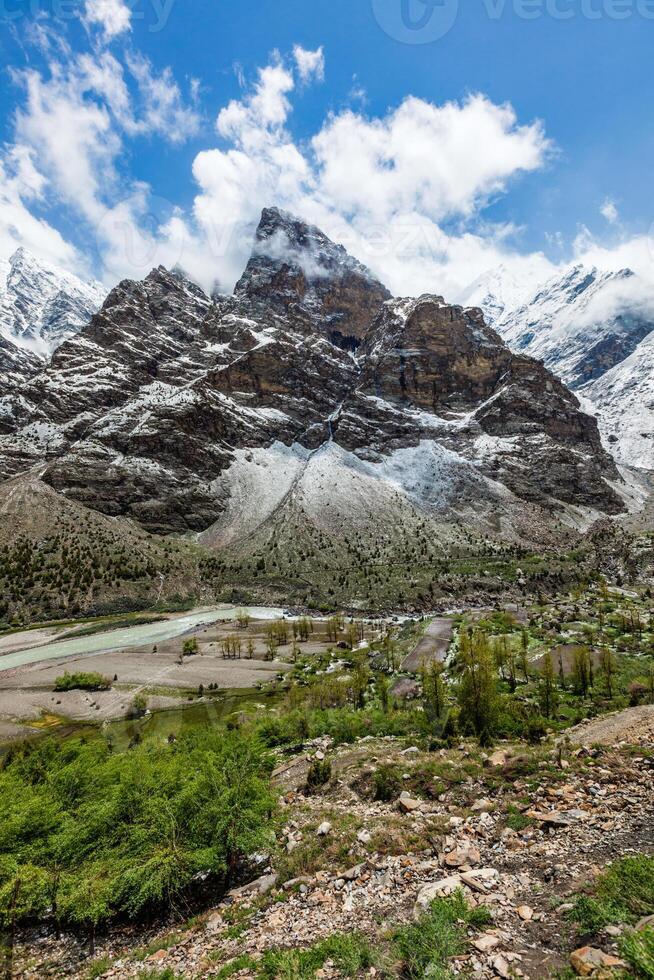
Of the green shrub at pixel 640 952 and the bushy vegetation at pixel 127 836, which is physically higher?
the green shrub at pixel 640 952

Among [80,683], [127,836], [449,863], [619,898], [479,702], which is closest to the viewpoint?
[619,898]

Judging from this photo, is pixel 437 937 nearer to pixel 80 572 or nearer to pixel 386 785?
pixel 386 785

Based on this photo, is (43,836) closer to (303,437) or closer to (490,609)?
(490,609)

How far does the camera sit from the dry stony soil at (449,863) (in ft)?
28.4

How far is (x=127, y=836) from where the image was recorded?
15094 millimetres

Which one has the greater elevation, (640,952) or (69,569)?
(69,569)

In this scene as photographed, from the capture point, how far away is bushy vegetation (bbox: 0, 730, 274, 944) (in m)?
13.6

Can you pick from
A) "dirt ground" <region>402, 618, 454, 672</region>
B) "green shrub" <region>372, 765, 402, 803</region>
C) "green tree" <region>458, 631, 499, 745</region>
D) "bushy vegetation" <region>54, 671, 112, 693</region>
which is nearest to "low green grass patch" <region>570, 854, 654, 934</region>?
"green shrub" <region>372, 765, 402, 803</region>

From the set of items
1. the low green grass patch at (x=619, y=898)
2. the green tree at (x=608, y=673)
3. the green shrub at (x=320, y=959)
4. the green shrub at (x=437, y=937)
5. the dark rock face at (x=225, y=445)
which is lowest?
the green tree at (x=608, y=673)

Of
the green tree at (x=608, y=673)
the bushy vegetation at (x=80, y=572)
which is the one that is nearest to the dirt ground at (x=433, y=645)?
the green tree at (x=608, y=673)

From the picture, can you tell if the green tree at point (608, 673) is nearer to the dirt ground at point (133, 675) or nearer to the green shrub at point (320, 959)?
the green shrub at point (320, 959)

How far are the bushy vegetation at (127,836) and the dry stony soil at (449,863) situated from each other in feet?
3.63

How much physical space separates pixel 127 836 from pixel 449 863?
10.7m

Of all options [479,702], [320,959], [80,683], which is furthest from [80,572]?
[320,959]
